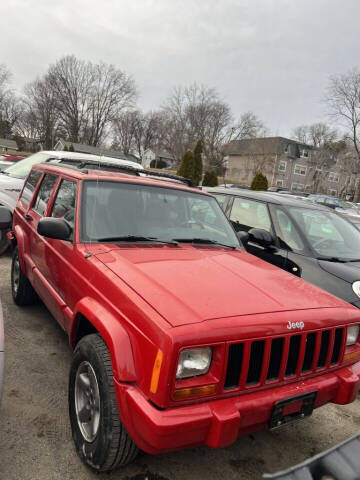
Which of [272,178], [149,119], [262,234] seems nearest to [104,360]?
[262,234]

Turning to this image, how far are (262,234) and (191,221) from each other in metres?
1.44

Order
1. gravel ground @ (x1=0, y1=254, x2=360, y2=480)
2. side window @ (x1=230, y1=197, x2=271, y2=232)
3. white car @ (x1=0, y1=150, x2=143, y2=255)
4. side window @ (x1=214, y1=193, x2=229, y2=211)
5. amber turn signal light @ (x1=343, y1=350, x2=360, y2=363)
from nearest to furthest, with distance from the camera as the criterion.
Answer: gravel ground @ (x1=0, y1=254, x2=360, y2=480) → amber turn signal light @ (x1=343, y1=350, x2=360, y2=363) → side window @ (x1=230, y1=197, x2=271, y2=232) → side window @ (x1=214, y1=193, x2=229, y2=211) → white car @ (x1=0, y1=150, x2=143, y2=255)

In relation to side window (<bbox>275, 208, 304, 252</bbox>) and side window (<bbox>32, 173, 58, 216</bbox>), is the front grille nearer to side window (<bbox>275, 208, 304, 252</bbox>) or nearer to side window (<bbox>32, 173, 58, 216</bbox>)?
side window (<bbox>275, 208, 304, 252</bbox>)

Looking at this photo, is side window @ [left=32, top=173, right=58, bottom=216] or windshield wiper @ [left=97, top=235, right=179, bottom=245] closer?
windshield wiper @ [left=97, top=235, right=179, bottom=245]

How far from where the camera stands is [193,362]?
5.80 feet

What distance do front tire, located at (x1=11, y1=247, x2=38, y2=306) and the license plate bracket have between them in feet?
10.9

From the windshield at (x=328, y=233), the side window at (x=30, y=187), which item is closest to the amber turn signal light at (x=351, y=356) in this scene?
the windshield at (x=328, y=233)

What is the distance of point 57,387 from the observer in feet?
9.76

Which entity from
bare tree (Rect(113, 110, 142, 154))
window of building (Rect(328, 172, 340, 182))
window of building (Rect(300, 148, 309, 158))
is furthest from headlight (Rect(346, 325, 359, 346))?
bare tree (Rect(113, 110, 142, 154))

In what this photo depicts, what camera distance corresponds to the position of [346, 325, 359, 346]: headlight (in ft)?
8.02

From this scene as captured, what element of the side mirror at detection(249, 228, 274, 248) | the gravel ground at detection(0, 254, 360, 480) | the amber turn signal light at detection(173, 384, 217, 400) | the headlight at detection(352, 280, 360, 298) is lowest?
the gravel ground at detection(0, 254, 360, 480)

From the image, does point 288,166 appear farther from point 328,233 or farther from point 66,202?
point 66,202

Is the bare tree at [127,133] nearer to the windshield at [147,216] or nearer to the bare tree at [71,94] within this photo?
the bare tree at [71,94]

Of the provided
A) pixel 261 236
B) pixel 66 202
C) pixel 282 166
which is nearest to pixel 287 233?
pixel 261 236
